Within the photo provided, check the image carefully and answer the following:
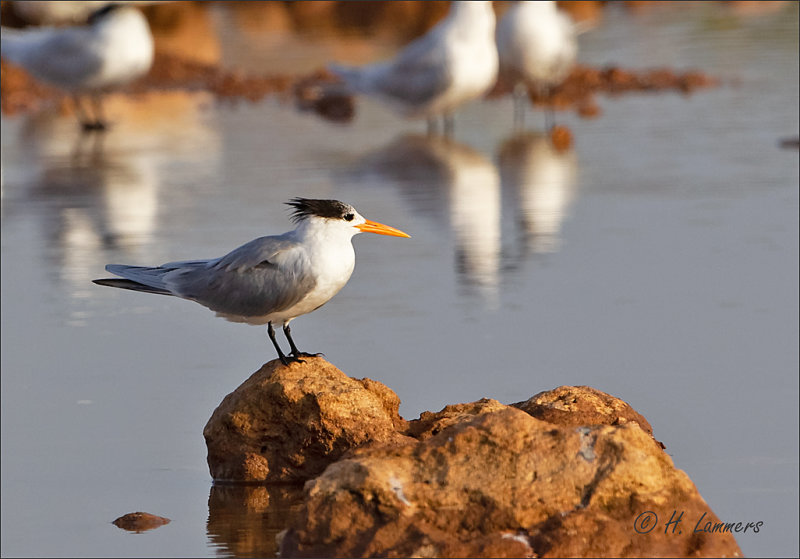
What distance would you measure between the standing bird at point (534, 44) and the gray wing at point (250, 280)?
9.46 m

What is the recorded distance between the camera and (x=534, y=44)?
1544 cm

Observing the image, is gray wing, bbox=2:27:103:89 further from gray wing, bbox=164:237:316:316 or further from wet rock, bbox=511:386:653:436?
wet rock, bbox=511:386:653:436

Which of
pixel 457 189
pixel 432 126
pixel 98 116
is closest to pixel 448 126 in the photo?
pixel 432 126

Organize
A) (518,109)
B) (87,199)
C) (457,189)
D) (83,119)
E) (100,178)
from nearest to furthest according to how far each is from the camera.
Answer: (457,189), (87,199), (100,178), (518,109), (83,119)

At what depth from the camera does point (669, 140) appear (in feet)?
46.0

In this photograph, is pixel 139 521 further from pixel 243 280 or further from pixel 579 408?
pixel 579 408

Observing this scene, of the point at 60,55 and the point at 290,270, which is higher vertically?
the point at 60,55

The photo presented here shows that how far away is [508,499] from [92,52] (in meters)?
11.5

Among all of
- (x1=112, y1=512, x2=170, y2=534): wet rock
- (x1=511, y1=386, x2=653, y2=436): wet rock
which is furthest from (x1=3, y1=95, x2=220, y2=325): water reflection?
(x1=511, y1=386, x2=653, y2=436): wet rock

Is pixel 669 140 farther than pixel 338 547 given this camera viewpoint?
Yes

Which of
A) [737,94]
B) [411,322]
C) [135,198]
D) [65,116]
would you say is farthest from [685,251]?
[65,116]

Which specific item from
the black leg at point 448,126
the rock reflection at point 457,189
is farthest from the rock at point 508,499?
the black leg at point 448,126

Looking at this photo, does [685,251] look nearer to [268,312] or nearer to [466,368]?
[466,368]

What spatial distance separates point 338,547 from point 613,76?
1394cm
